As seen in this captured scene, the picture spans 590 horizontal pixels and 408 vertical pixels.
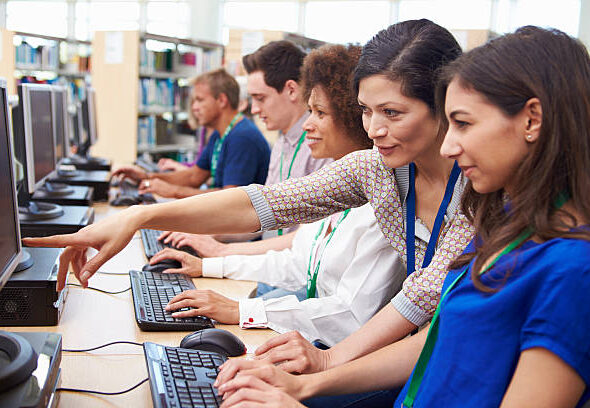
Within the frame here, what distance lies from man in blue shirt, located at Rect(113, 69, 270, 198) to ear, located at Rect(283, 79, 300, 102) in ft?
1.68

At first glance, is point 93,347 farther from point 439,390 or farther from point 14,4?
point 14,4

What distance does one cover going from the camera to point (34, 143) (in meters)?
2.12

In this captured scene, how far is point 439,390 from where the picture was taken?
1.01 m

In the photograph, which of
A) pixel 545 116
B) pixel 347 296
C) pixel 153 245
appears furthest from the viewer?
pixel 153 245

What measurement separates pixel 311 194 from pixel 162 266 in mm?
609

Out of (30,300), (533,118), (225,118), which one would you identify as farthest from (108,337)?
(225,118)

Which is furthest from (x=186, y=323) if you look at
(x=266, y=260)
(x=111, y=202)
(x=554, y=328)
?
(x=111, y=202)

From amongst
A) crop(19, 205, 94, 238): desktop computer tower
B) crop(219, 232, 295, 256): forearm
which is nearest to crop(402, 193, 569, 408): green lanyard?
crop(219, 232, 295, 256): forearm

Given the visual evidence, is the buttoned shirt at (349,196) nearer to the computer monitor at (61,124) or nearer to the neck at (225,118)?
the computer monitor at (61,124)

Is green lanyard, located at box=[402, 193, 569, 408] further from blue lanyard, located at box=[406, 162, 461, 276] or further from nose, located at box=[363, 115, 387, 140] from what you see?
nose, located at box=[363, 115, 387, 140]

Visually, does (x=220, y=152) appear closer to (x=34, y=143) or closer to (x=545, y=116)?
(x=34, y=143)

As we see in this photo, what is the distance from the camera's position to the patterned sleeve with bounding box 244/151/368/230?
143cm

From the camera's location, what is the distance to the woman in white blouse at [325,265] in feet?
4.98

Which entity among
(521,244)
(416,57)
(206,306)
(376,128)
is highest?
(416,57)
